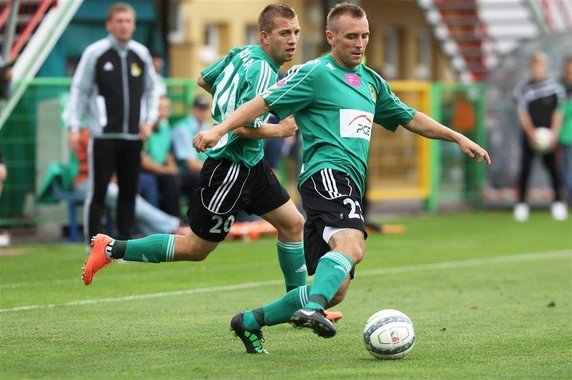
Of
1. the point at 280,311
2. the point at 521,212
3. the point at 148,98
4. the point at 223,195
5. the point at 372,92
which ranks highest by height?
the point at 372,92

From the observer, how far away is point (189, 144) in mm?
17234

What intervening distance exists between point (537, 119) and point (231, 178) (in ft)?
43.2

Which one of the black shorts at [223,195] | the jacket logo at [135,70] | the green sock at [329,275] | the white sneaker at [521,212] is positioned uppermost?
the jacket logo at [135,70]

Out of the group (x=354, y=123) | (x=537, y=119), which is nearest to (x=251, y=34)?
(x=537, y=119)

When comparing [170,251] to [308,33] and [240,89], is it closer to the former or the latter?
[240,89]

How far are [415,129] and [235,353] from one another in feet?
5.90

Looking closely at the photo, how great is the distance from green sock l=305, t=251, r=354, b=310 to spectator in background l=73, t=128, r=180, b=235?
824 cm

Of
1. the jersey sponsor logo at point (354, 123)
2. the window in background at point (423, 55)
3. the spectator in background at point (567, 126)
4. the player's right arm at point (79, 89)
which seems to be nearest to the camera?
the jersey sponsor logo at point (354, 123)

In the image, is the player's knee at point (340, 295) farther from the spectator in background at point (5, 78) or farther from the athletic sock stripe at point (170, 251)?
the spectator in background at point (5, 78)

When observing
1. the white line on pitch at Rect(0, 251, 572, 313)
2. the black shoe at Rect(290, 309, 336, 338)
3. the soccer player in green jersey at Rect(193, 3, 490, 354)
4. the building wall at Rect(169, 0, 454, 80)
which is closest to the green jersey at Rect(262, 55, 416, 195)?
the soccer player in green jersey at Rect(193, 3, 490, 354)

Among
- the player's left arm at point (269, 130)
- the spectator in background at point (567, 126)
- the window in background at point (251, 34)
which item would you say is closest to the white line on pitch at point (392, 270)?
the player's left arm at point (269, 130)

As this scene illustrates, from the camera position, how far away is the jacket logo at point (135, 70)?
551 inches

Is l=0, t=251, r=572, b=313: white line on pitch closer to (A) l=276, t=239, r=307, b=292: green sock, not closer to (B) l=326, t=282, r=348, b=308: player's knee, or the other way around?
(A) l=276, t=239, r=307, b=292: green sock

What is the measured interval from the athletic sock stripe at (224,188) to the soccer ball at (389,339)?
1566mm
